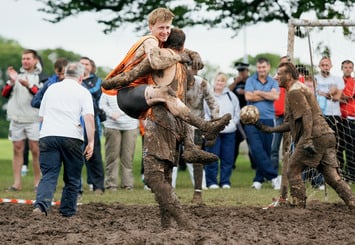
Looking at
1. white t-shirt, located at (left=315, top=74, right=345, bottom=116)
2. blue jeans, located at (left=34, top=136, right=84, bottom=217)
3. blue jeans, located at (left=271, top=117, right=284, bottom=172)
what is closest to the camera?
blue jeans, located at (left=34, top=136, right=84, bottom=217)

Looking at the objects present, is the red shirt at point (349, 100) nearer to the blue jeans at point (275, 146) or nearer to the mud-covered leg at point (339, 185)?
the blue jeans at point (275, 146)

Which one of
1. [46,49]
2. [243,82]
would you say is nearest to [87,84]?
[243,82]

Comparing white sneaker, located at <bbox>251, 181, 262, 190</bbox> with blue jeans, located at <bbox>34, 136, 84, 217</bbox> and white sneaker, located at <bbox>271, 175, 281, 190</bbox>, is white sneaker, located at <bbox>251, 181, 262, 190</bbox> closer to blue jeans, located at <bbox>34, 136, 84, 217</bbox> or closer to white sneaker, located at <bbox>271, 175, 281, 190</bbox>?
white sneaker, located at <bbox>271, 175, 281, 190</bbox>

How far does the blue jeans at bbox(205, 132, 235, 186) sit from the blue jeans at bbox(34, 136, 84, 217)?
18.9 ft

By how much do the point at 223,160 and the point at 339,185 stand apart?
5.40 meters

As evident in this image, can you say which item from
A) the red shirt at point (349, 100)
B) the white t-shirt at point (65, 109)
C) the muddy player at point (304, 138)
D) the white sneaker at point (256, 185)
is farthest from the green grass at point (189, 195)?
the white t-shirt at point (65, 109)

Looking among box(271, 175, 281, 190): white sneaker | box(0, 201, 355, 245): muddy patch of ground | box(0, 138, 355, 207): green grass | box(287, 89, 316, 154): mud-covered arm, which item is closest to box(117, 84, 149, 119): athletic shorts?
box(0, 201, 355, 245): muddy patch of ground

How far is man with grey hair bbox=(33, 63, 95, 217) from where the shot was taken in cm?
1165

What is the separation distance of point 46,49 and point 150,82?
140098 millimetres

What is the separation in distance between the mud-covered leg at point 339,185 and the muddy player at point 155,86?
10.7 ft

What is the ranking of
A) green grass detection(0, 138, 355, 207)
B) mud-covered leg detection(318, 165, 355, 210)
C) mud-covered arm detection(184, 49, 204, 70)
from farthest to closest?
green grass detection(0, 138, 355, 207) → mud-covered leg detection(318, 165, 355, 210) → mud-covered arm detection(184, 49, 204, 70)

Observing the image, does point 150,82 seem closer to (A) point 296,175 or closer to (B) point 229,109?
(A) point 296,175

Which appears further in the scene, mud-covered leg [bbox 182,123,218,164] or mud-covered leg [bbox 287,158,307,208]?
mud-covered leg [bbox 287,158,307,208]

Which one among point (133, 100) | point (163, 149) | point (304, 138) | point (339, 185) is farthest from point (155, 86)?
point (339, 185)
